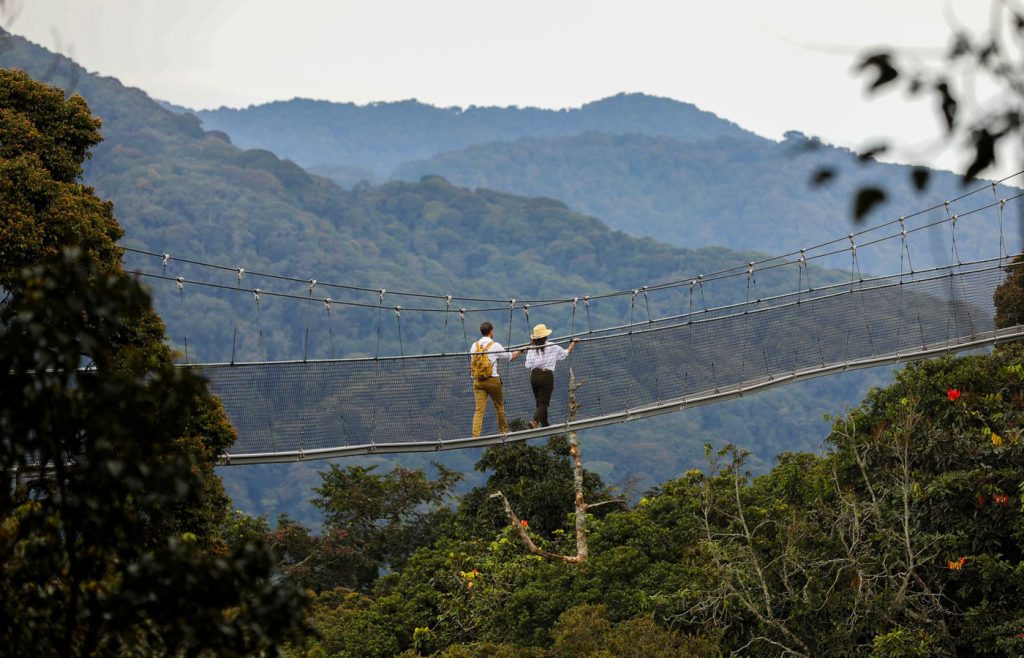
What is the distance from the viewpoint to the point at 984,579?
801 cm

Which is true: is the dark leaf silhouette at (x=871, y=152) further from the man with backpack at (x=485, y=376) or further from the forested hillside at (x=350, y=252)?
the forested hillside at (x=350, y=252)

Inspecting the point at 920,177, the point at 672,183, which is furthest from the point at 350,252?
the point at 920,177

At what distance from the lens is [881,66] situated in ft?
7.54

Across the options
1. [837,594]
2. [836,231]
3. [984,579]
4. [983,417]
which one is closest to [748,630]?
[837,594]

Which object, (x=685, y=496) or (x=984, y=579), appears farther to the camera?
(x=685, y=496)

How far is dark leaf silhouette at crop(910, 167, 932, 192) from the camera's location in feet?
7.73

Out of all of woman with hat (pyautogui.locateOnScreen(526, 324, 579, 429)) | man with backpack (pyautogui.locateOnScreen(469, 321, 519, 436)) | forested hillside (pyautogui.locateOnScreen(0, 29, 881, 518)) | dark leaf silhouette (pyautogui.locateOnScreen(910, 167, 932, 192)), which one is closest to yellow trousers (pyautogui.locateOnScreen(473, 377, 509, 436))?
man with backpack (pyautogui.locateOnScreen(469, 321, 519, 436))

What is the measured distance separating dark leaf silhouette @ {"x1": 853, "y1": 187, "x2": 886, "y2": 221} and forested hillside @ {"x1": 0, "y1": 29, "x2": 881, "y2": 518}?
→ 187 feet

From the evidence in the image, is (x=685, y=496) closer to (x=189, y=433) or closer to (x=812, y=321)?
(x=812, y=321)

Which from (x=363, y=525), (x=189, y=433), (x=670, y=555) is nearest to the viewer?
(x=189, y=433)

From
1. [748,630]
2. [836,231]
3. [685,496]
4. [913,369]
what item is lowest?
[748,630]

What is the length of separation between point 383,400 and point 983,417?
4.13 m

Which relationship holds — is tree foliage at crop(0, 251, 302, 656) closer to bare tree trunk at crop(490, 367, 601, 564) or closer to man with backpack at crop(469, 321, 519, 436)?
man with backpack at crop(469, 321, 519, 436)

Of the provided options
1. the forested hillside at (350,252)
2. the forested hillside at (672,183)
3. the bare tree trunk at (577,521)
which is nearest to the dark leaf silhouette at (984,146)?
the bare tree trunk at (577,521)
